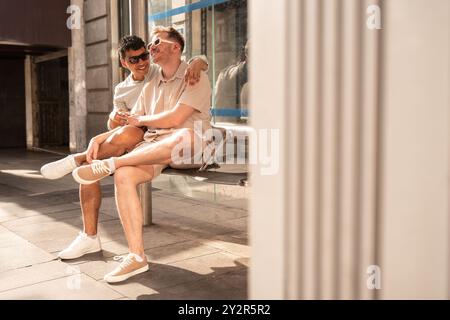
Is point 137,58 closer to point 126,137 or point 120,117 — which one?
point 120,117

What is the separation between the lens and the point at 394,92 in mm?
1025

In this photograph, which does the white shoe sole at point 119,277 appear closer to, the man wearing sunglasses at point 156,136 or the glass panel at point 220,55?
the man wearing sunglasses at point 156,136

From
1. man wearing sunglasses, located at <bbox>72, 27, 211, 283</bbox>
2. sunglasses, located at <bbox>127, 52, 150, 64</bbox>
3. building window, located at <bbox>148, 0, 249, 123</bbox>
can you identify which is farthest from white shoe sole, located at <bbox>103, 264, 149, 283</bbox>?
building window, located at <bbox>148, 0, 249, 123</bbox>

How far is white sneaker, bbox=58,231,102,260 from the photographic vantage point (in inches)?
128

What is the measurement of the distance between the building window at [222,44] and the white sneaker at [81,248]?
8.52 ft

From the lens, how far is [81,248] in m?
3.29

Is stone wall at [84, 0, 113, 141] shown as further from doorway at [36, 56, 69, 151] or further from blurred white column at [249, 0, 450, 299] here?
blurred white column at [249, 0, 450, 299]

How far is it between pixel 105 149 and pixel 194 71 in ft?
2.56

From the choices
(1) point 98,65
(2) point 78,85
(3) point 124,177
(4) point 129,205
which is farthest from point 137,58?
(2) point 78,85

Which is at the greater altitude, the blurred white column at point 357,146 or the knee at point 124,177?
the blurred white column at point 357,146

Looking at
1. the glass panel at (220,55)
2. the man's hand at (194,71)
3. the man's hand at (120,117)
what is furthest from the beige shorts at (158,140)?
the glass panel at (220,55)

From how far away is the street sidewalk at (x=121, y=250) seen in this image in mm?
2703

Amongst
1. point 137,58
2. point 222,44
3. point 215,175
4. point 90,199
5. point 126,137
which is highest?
point 222,44

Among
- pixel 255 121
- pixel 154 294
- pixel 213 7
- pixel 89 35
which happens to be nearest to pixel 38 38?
pixel 89 35
